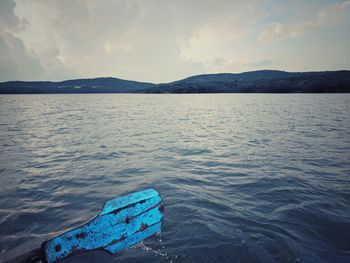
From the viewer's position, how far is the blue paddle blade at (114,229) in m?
3.03

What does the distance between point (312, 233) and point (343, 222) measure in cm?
110

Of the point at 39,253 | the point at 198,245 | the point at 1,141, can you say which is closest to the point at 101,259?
the point at 39,253

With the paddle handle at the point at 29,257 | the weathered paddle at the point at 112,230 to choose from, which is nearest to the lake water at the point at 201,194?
the weathered paddle at the point at 112,230

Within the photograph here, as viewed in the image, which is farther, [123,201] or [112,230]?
[123,201]

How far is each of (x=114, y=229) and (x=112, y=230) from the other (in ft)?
0.12

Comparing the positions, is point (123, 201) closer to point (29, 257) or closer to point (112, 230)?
point (112, 230)

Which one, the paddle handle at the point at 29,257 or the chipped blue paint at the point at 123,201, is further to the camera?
the chipped blue paint at the point at 123,201

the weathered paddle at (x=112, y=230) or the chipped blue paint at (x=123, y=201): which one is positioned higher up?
the chipped blue paint at (x=123, y=201)

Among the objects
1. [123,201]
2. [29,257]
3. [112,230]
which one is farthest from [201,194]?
[29,257]

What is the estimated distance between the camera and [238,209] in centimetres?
552

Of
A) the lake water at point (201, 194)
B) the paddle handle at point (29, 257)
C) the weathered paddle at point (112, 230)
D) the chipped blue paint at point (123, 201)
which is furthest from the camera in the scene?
the lake water at point (201, 194)

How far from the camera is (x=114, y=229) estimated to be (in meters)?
3.42

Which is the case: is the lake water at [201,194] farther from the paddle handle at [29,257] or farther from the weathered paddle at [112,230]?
the paddle handle at [29,257]

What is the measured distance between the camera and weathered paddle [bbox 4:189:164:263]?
117 inches
